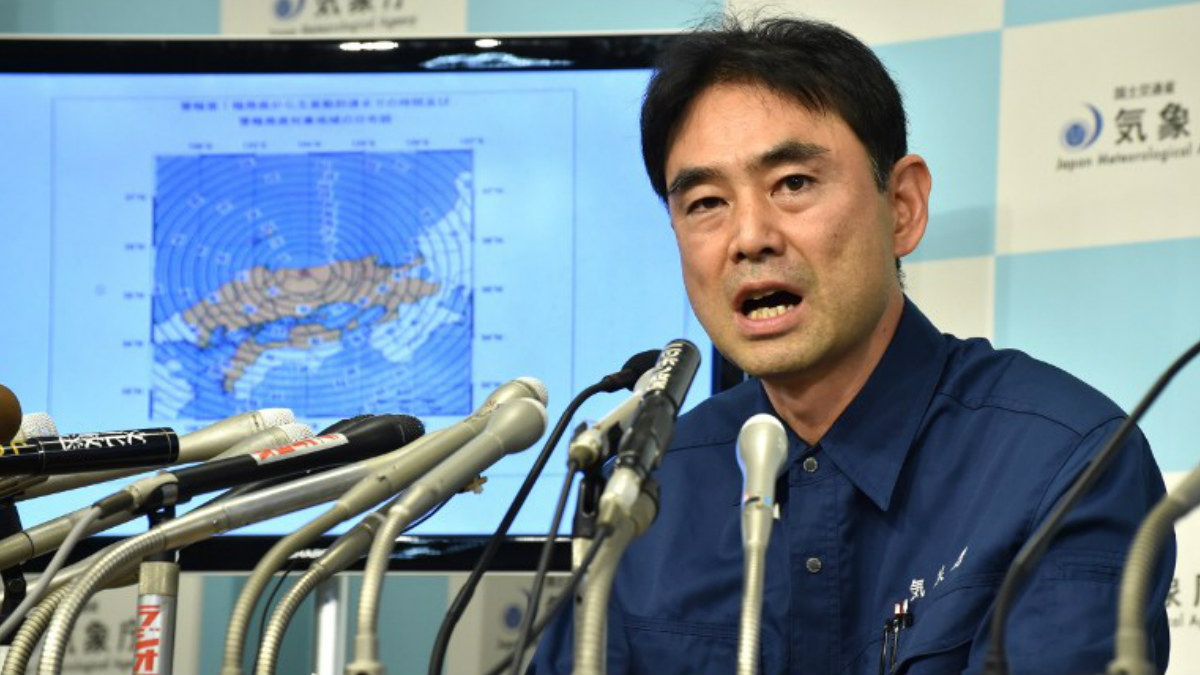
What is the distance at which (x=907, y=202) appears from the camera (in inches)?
91.7

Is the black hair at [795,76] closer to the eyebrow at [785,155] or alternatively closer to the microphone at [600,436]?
the eyebrow at [785,155]

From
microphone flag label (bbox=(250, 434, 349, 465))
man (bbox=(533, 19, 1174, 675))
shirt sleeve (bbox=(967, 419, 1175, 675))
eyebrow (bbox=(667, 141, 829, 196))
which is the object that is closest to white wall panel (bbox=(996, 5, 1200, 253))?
man (bbox=(533, 19, 1174, 675))

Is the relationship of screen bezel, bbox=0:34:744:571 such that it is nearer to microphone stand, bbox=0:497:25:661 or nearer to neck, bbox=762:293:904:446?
neck, bbox=762:293:904:446

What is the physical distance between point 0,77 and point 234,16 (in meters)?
0.77

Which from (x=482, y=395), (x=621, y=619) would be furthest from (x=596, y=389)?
(x=482, y=395)

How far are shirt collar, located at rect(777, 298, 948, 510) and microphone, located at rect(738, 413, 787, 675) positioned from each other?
0.73 m

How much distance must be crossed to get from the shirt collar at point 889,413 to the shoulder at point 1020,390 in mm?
31

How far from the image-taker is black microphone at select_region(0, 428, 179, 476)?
5.13 ft

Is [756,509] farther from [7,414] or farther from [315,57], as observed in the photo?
[315,57]

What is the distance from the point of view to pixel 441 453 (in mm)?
1478

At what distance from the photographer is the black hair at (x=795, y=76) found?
7.30 ft

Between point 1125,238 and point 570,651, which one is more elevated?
point 1125,238

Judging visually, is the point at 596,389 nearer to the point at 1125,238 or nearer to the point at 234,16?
the point at 1125,238

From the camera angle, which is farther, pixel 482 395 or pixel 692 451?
pixel 482 395
